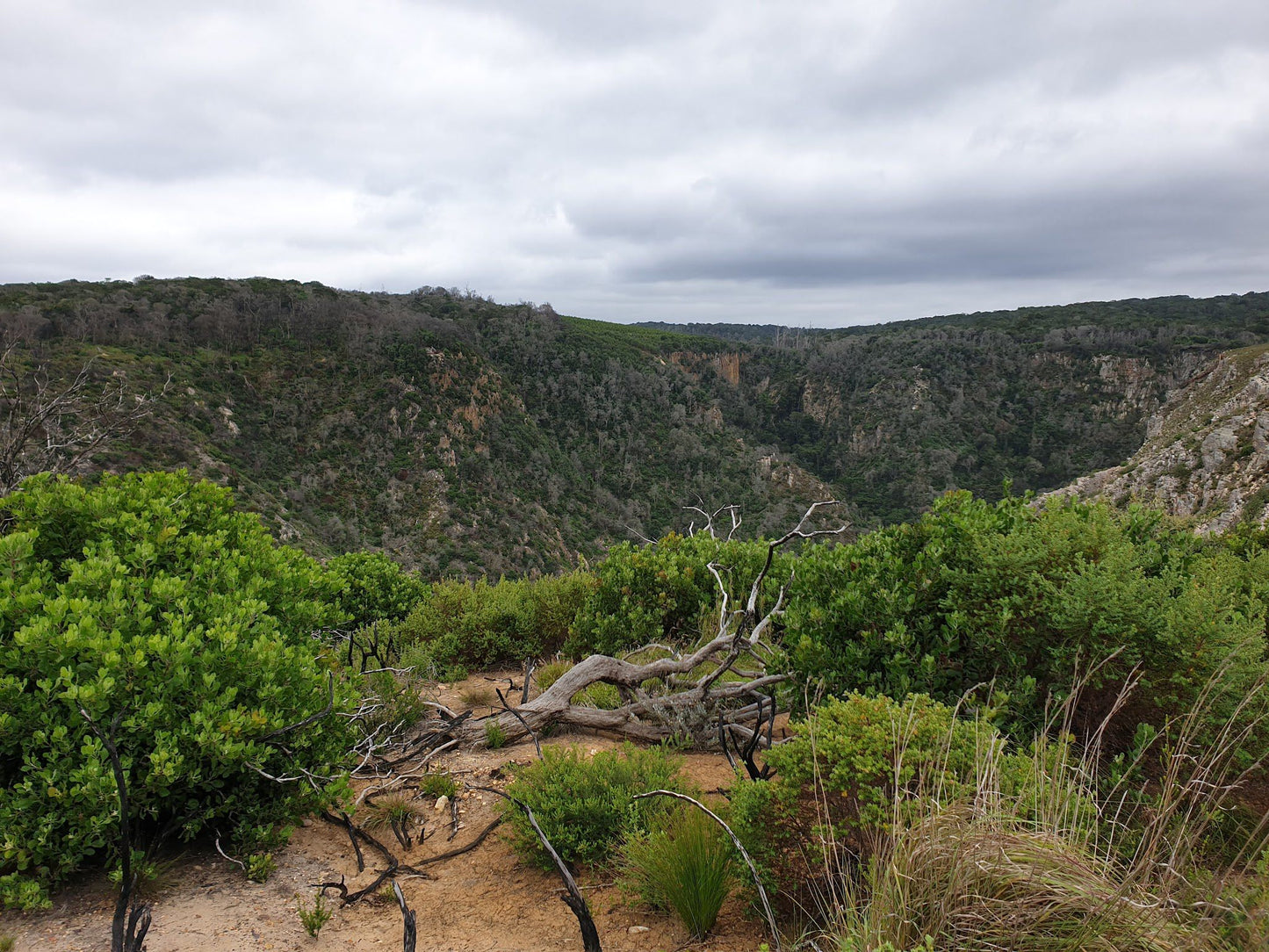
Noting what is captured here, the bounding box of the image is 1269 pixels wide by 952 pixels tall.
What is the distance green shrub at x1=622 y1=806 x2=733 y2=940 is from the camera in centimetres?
250

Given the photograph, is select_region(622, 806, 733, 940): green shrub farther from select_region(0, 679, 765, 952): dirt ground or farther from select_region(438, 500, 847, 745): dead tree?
select_region(438, 500, 847, 745): dead tree

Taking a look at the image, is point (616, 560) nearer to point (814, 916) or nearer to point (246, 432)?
point (814, 916)

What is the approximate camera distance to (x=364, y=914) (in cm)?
276

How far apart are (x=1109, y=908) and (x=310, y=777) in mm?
3129

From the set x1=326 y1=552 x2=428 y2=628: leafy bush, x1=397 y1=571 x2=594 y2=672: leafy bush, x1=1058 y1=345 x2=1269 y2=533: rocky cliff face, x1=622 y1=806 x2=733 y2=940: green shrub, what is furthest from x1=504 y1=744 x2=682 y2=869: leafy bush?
x1=1058 y1=345 x2=1269 y2=533: rocky cliff face

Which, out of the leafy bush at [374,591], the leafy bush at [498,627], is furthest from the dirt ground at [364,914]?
the leafy bush at [374,591]

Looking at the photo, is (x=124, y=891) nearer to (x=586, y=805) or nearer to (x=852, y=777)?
(x=586, y=805)

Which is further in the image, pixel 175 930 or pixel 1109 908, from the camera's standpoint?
pixel 175 930

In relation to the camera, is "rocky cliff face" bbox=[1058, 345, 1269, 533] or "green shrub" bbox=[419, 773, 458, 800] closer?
"green shrub" bbox=[419, 773, 458, 800]

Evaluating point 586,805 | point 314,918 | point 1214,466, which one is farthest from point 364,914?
point 1214,466

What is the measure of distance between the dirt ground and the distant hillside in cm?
2881

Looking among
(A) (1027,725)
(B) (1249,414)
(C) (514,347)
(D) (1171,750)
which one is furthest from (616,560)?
(C) (514,347)

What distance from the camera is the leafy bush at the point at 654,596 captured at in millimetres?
6031

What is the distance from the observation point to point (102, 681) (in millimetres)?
2510
